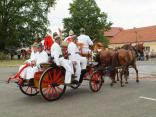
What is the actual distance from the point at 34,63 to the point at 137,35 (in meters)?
79.8

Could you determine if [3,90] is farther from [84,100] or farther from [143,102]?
[143,102]

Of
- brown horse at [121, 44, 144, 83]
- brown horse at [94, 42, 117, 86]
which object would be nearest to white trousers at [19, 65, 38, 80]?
brown horse at [94, 42, 117, 86]

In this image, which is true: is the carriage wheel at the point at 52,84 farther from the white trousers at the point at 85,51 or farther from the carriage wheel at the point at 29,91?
the white trousers at the point at 85,51

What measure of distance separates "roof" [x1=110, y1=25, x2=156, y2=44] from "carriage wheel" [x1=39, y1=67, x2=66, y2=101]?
2916 inches

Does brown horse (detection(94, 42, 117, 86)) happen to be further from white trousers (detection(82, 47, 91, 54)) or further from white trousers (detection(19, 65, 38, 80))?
white trousers (detection(19, 65, 38, 80))

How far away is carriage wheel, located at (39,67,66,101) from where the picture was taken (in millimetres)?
10461

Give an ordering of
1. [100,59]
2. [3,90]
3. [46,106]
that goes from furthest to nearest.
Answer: [100,59] < [3,90] < [46,106]

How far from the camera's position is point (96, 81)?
12.5 meters

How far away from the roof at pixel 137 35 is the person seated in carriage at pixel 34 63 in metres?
73.9

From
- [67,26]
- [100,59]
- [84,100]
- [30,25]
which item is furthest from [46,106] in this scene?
[67,26]

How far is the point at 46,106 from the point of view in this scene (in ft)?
32.3

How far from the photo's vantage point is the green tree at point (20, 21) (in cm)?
5325

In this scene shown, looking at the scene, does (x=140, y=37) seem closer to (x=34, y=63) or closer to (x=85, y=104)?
(x=34, y=63)

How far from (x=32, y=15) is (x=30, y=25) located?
1.75 meters
